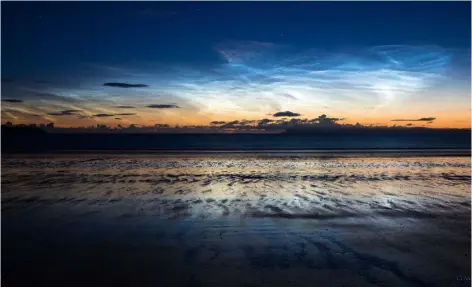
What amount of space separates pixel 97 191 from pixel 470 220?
46.6 ft

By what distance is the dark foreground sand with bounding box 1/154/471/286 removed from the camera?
710cm

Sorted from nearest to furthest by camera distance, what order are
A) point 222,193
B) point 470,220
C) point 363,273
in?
point 363,273
point 470,220
point 222,193

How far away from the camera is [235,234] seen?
9.86 m

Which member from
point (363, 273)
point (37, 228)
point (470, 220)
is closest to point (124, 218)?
point (37, 228)

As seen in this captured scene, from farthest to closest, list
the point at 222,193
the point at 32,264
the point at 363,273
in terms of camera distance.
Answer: the point at 222,193 → the point at 32,264 → the point at 363,273

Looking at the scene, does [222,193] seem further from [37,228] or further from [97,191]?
[37,228]

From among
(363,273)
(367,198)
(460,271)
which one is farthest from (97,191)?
(460,271)

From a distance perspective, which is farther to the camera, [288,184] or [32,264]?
[288,184]

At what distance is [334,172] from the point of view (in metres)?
24.2

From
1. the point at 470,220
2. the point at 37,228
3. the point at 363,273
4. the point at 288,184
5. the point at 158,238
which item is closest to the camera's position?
the point at 363,273

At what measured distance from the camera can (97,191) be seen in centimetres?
1672

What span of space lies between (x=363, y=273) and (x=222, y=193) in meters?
9.68

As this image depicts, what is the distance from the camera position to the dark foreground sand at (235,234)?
A: 7098 mm

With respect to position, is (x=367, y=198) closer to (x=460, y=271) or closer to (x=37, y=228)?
(x=460, y=271)
